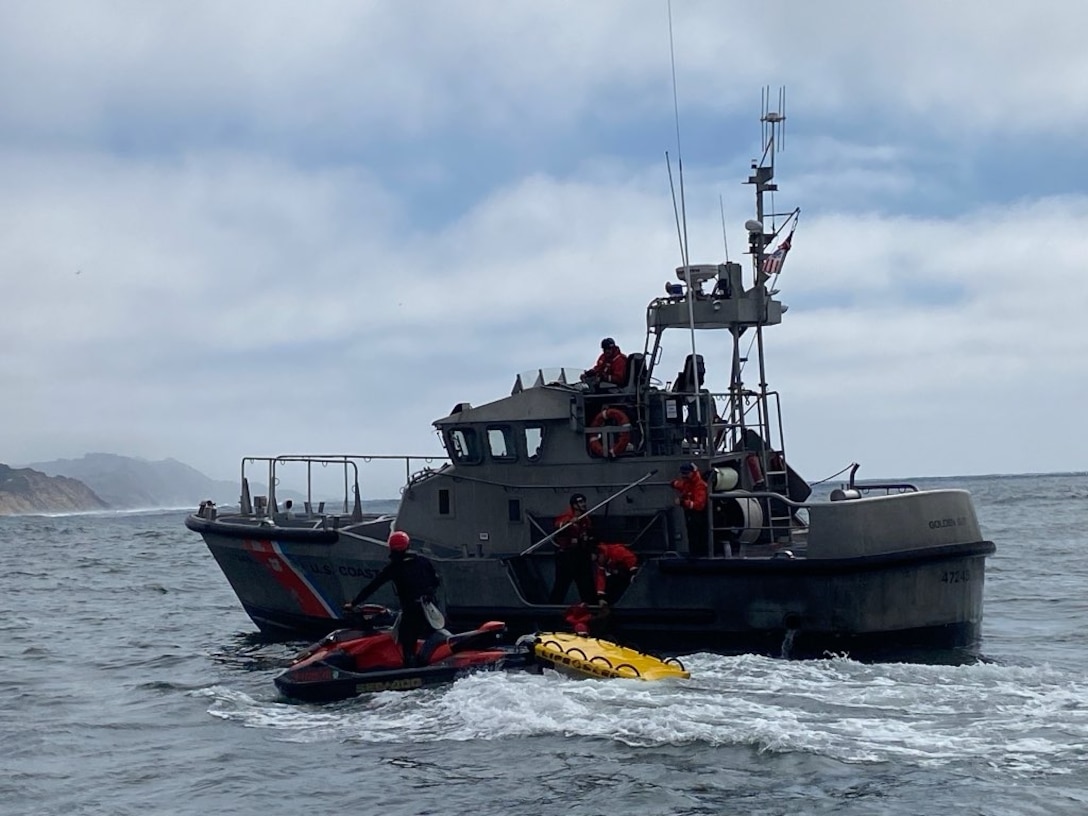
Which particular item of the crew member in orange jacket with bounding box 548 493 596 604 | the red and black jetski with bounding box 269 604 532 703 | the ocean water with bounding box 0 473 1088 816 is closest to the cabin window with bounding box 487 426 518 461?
the crew member in orange jacket with bounding box 548 493 596 604

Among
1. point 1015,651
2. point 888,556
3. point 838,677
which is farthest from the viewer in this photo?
point 1015,651

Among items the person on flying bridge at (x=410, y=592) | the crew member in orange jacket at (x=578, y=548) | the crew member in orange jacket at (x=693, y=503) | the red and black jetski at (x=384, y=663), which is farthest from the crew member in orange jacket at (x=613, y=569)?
the person on flying bridge at (x=410, y=592)

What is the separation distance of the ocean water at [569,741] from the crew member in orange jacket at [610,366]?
3.50 m

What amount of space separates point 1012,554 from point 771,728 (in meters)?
24.0

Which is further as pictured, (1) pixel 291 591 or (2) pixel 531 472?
(1) pixel 291 591

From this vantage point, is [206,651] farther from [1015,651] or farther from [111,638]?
[1015,651]

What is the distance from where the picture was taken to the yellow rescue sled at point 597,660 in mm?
11281

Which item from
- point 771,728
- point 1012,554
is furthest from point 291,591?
point 1012,554

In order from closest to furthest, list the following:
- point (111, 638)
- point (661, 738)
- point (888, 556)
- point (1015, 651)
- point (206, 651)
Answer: point (661, 738) → point (888, 556) → point (1015, 651) → point (206, 651) → point (111, 638)

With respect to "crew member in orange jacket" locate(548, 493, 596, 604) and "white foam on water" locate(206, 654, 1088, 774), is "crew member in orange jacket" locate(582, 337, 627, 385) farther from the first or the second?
"white foam on water" locate(206, 654, 1088, 774)

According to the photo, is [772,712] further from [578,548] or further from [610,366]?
[610,366]

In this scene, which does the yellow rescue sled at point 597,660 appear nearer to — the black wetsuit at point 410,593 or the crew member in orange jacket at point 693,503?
the black wetsuit at point 410,593

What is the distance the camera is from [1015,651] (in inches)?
572

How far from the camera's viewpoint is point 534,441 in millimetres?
14969
